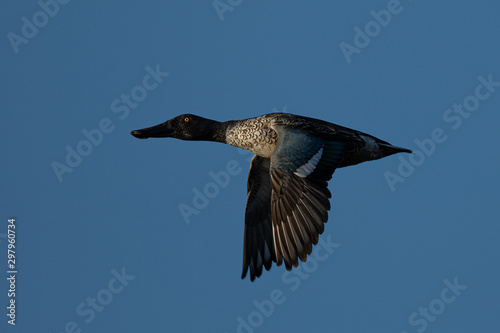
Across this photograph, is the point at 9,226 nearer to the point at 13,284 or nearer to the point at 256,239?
the point at 13,284

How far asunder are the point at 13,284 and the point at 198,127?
443 cm


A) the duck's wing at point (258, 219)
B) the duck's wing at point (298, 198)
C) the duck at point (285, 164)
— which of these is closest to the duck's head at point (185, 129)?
the duck at point (285, 164)

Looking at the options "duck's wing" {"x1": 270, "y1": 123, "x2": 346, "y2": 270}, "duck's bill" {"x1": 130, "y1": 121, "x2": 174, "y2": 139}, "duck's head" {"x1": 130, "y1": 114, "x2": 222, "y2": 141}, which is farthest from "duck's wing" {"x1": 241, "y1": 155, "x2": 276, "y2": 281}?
"duck's wing" {"x1": 270, "y1": 123, "x2": 346, "y2": 270}

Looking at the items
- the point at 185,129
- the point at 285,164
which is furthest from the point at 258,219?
the point at 285,164

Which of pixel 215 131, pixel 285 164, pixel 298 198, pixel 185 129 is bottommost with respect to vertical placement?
pixel 298 198

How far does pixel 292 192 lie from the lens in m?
12.4

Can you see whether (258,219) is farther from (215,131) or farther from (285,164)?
(285,164)

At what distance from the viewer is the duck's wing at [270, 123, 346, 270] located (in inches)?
480

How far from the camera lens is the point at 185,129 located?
1530 centimetres

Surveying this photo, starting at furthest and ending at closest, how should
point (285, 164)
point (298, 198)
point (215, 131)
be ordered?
point (215, 131) < point (285, 164) < point (298, 198)

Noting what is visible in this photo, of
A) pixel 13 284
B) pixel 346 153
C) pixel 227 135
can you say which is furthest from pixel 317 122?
pixel 13 284

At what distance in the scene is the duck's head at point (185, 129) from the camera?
15195 mm

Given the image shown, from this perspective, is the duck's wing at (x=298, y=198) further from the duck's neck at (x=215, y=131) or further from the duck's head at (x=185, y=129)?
the duck's head at (x=185, y=129)

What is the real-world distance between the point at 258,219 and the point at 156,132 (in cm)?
237
